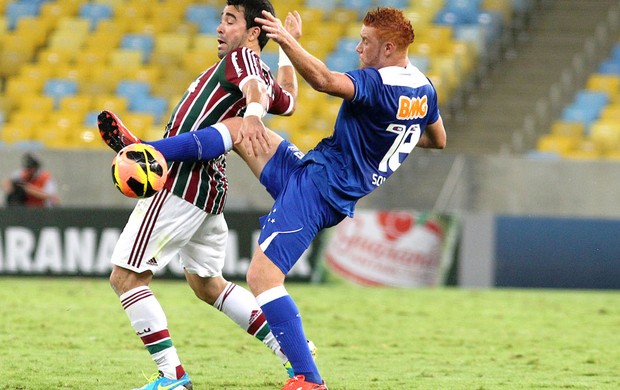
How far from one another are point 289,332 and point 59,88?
1416cm

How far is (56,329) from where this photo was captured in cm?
964

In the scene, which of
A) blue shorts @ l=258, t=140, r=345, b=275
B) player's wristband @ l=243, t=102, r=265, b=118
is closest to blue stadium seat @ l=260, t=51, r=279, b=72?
blue shorts @ l=258, t=140, r=345, b=275

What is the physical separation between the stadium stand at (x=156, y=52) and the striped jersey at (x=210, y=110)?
1029 centimetres

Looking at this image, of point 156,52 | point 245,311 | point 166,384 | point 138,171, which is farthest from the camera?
point 156,52

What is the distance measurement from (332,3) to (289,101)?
1343cm

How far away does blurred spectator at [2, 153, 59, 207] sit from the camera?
1582 cm

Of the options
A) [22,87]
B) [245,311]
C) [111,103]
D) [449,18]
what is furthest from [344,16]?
[245,311]

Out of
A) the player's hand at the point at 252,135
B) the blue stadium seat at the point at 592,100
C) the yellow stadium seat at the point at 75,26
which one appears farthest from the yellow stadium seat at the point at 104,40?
the player's hand at the point at 252,135

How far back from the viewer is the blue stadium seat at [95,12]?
20703 mm

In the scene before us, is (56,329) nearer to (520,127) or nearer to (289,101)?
(289,101)

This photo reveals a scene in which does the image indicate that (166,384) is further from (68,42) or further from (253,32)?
(68,42)

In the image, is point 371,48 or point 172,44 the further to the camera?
point 172,44

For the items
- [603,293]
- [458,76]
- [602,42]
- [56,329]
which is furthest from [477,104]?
[56,329]

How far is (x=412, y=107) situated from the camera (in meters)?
6.28
